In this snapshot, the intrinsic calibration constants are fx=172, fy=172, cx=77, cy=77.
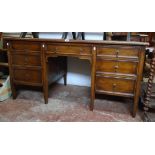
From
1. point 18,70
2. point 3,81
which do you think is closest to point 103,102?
point 18,70

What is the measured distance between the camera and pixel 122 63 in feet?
5.66

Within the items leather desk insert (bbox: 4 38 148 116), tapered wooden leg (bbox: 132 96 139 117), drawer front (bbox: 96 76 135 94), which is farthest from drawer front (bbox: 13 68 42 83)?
tapered wooden leg (bbox: 132 96 139 117)

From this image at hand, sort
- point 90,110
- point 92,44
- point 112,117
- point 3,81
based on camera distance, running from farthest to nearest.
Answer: point 3,81
point 90,110
point 112,117
point 92,44

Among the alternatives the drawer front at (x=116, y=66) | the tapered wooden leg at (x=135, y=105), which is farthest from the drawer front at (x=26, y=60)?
the tapered wooden leg at (x=135, y=105)

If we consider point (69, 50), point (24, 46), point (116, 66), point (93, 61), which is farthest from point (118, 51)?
point (24, 46)

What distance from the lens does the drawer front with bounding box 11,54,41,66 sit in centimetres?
198

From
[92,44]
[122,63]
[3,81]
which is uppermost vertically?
[92,44]

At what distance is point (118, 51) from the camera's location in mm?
1693

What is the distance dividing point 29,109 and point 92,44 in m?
1.04

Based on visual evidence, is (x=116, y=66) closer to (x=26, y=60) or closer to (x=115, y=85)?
(x=115, y=85)

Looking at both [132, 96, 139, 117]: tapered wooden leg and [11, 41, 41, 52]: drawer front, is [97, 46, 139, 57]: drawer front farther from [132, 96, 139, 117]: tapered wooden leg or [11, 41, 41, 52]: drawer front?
[11, 41, 41, 52]: drawer front

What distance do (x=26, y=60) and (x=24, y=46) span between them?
0.16 meters

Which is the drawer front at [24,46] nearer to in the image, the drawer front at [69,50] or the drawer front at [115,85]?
the drawer front at [69,50]
